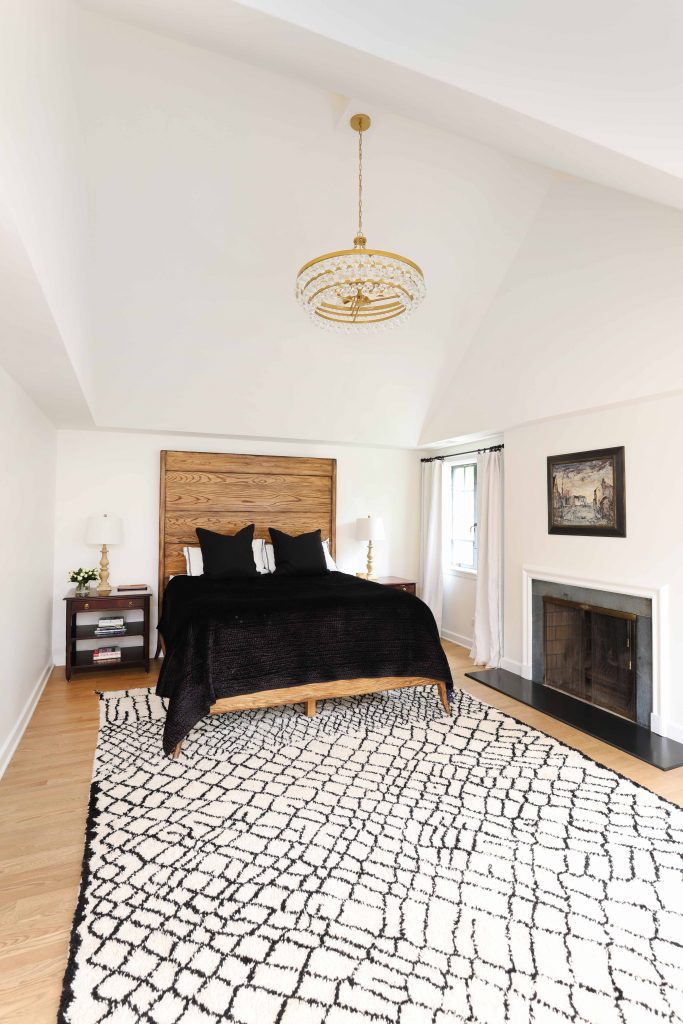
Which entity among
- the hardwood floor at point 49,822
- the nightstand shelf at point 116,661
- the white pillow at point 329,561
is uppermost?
the white pillow at point 329,561

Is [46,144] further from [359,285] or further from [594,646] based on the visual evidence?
[594,646]

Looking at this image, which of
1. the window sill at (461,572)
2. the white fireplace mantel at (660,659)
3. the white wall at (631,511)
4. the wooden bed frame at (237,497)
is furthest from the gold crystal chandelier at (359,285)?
the window sill at (461,572)

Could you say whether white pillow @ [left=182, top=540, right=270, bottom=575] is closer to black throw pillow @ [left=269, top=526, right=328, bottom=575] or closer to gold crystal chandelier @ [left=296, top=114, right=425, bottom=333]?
black throw pillow @ [left=269, top=526, right=328, bottom=575]

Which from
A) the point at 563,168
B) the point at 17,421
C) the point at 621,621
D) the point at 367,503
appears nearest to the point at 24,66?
the point at 563,168

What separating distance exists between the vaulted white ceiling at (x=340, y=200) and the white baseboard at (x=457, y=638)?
1.99 metres

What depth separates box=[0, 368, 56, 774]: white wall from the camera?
293cm

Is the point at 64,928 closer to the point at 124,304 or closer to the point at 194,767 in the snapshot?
the point at 194,767

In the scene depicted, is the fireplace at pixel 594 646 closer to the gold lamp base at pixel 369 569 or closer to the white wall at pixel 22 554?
the gold lamp base at pixel 369 569

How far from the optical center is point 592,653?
392 centimetres

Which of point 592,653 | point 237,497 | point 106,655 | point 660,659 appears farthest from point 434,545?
point 106,655

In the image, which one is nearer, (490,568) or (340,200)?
(340,200)

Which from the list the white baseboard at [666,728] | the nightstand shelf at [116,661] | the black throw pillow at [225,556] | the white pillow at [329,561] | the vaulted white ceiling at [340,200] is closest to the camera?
the vaulted white ceiling at [340,200]

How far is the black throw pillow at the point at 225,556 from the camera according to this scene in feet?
15.5

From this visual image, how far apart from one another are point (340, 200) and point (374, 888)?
11.9ft
